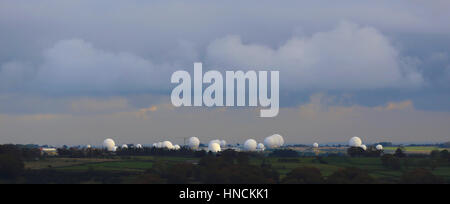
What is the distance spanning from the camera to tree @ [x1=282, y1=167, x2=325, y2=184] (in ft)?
285

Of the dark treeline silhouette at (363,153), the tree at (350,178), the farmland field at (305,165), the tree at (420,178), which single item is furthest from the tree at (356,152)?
the tree at (350,178)

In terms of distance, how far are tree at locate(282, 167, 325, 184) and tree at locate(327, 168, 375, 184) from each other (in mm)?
1820

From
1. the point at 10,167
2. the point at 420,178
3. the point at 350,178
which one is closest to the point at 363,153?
the point at 420,178

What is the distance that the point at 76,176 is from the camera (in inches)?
3974

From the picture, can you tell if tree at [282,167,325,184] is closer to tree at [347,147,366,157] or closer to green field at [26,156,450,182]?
green field at [26,156,450,182]

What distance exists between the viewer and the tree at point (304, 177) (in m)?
86.9

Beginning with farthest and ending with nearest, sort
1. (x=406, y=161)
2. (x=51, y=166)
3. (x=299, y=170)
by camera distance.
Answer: (x=406, y=161) → (x=51, y=166) → (x=299, y=170)

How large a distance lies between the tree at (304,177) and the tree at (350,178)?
5.97ft
